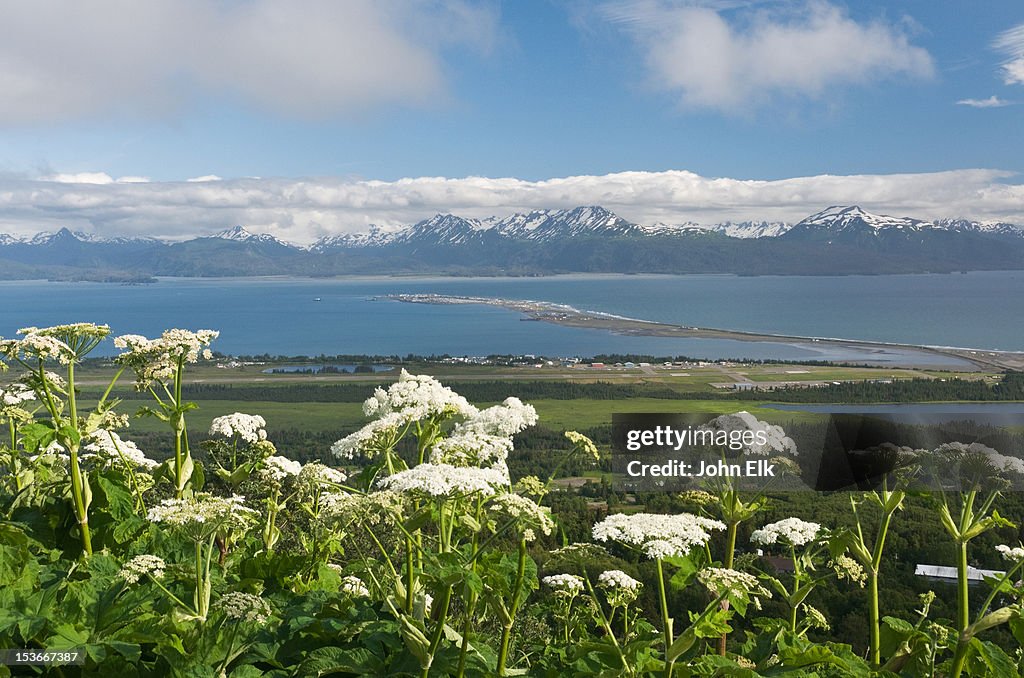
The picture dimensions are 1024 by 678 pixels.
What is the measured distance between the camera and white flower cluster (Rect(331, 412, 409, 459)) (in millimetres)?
4105

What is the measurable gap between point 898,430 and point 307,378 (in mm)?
103959

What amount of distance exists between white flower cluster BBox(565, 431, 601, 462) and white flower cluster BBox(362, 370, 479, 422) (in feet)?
2.08

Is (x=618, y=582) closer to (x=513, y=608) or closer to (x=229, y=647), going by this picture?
(x=513, y=608)

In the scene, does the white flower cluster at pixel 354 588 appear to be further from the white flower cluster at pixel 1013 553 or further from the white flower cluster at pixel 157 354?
the white flower cluster at pixel 1013 553

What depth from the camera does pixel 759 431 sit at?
461cm

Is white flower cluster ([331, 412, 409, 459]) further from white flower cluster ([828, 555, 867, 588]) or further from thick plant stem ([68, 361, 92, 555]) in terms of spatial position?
white flower cluster ([828, 555, 867, 588])

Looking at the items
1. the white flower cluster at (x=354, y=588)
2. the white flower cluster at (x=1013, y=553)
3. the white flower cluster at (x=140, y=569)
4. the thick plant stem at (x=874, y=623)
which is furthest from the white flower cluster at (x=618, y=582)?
the white flower cluster at (x=140, y=569)

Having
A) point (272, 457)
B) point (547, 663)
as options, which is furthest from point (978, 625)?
point (272, 457)

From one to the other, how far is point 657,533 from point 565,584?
139 cm

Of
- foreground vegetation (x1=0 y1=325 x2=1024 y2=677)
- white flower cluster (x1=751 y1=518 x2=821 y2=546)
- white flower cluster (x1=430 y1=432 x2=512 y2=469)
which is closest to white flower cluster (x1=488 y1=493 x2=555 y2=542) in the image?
foreground vegetation (x1=0 y1=325 x2=1024 y2=677)

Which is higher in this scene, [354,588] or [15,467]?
[15,467]

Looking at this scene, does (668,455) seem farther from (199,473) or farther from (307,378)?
(307,378)

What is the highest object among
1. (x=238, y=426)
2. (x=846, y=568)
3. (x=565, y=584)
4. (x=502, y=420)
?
(x=502, y=420)

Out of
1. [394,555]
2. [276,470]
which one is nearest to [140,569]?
[394,555]
